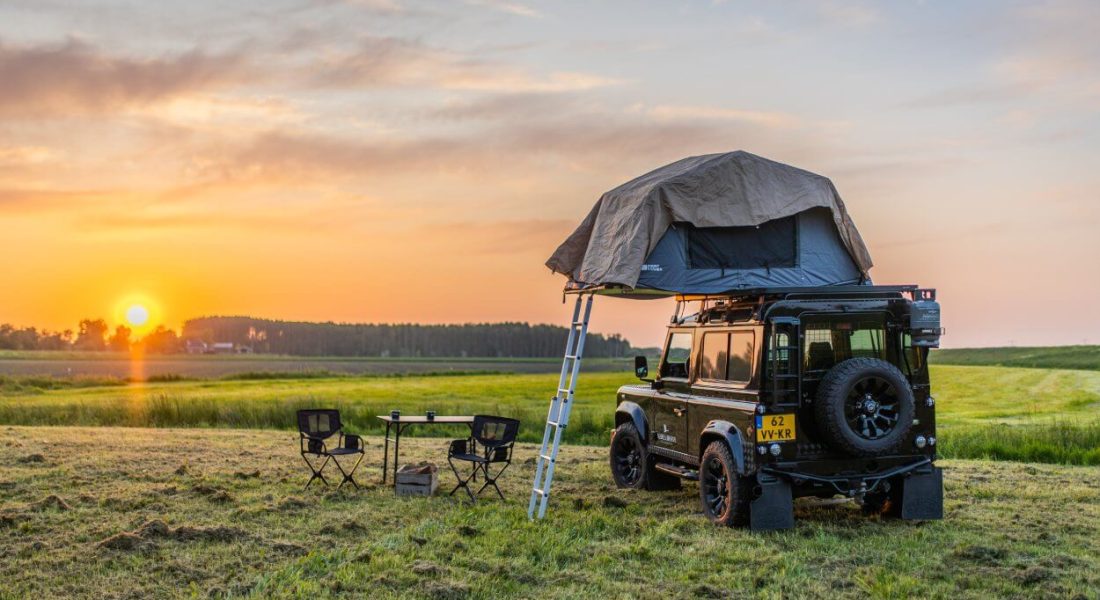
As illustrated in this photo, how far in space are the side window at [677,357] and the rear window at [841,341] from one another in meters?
1.95

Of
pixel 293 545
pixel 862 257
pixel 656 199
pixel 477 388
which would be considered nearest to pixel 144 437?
pixel 293 545

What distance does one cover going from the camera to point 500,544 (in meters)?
9.69

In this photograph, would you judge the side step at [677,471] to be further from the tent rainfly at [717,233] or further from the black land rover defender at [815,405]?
the tent rainfly at [717,233]

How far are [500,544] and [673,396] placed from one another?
3.29 meters

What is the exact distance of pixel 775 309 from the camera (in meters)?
10.2

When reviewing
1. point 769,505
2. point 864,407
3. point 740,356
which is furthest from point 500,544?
point 864,407

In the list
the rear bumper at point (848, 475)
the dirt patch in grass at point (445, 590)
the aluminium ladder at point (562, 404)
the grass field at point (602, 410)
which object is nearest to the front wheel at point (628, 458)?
the aluminium ladder at point (562, 404)

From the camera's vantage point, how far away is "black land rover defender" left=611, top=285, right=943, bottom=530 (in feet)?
32.6

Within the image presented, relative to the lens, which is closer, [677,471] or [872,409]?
[872,409]

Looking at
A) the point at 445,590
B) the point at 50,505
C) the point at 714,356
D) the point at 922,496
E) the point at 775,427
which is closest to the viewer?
the point at 445,590

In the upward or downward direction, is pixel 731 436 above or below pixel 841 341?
below

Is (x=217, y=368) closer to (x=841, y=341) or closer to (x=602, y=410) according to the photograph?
(x=602, y=410)

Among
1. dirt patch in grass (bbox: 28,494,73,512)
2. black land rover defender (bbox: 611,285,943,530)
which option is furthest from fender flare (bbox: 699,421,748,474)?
dirt patch in grass (bbox: 28,494,73,512)

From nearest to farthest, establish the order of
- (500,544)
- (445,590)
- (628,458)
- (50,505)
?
(445,590) < (500,544) < (50,505) < (628,458)
